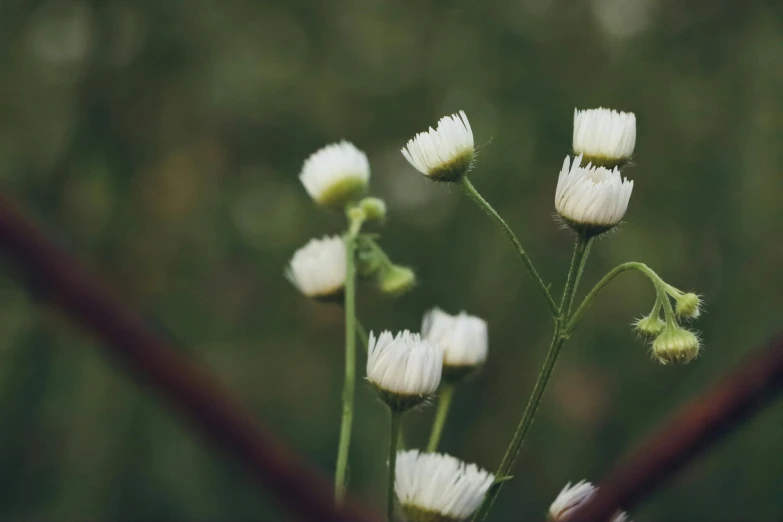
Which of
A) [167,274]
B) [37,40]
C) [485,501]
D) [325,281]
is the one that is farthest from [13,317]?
[485,501]

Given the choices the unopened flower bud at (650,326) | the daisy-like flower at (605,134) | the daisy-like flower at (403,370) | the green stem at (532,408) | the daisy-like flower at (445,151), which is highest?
the daisy-like flower at (445,151)

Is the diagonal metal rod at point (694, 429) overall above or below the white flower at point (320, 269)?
below

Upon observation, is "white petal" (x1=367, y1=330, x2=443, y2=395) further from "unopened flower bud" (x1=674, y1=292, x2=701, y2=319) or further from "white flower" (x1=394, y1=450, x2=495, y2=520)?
"unopened flower bud" (x1=674, y1=292, x2=701, y2=319)

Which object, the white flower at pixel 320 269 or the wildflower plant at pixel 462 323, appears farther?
the white flower at pixel 320 269

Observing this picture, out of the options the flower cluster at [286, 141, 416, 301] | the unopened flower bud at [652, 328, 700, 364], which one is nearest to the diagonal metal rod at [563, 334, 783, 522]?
the unopened flower bud at [652, 328, 700, 364]

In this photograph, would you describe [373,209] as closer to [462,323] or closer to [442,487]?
[462,323]

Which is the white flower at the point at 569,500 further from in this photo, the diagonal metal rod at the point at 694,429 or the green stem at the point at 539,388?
the diagonal metal rod at the point at 694,429

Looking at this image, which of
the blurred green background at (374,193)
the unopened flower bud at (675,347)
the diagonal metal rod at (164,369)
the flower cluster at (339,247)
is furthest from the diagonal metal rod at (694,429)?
the blurred green background at (374,193)
